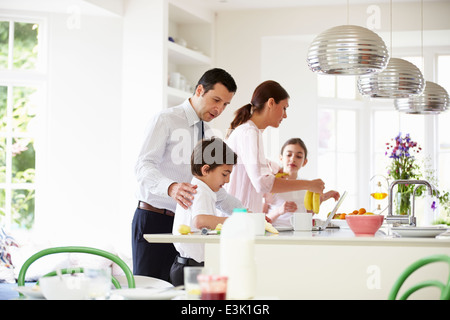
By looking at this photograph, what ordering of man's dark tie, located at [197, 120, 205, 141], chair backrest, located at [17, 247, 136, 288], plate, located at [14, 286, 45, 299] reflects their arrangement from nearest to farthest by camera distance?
plate, located at [14, 286, 45, 299]
chair backrest, located at [17, 247, 136, 288]
man's dark tie, located at [197, 120, 205, 141]

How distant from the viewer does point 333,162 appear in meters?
7.52

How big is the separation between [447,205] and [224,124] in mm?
2390

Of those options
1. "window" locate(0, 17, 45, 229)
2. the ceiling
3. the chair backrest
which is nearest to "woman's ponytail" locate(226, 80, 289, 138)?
the chair backrest

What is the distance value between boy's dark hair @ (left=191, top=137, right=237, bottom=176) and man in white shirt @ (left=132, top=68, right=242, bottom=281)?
0.23m

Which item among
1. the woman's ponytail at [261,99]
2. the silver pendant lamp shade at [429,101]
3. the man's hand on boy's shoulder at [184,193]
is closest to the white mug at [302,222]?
the man's hand on boy's shoulder at [184,193]

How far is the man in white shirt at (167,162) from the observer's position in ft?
10.1

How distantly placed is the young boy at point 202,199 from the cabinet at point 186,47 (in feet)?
10.7

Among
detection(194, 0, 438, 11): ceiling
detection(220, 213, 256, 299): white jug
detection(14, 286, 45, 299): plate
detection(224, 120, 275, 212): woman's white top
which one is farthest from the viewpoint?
detection(194, 0, 438, 11): ceiling

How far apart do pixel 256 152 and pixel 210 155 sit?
27.1 inches

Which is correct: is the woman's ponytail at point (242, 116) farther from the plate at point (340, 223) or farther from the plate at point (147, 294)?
the plate at point (147, 294)

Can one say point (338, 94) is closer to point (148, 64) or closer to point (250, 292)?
point (148, 64)

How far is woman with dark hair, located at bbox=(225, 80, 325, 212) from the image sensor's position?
343 cm

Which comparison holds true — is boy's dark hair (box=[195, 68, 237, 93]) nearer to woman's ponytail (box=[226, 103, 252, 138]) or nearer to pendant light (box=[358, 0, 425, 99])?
woman's ponytail (box=[226, 103, 252, 138])
